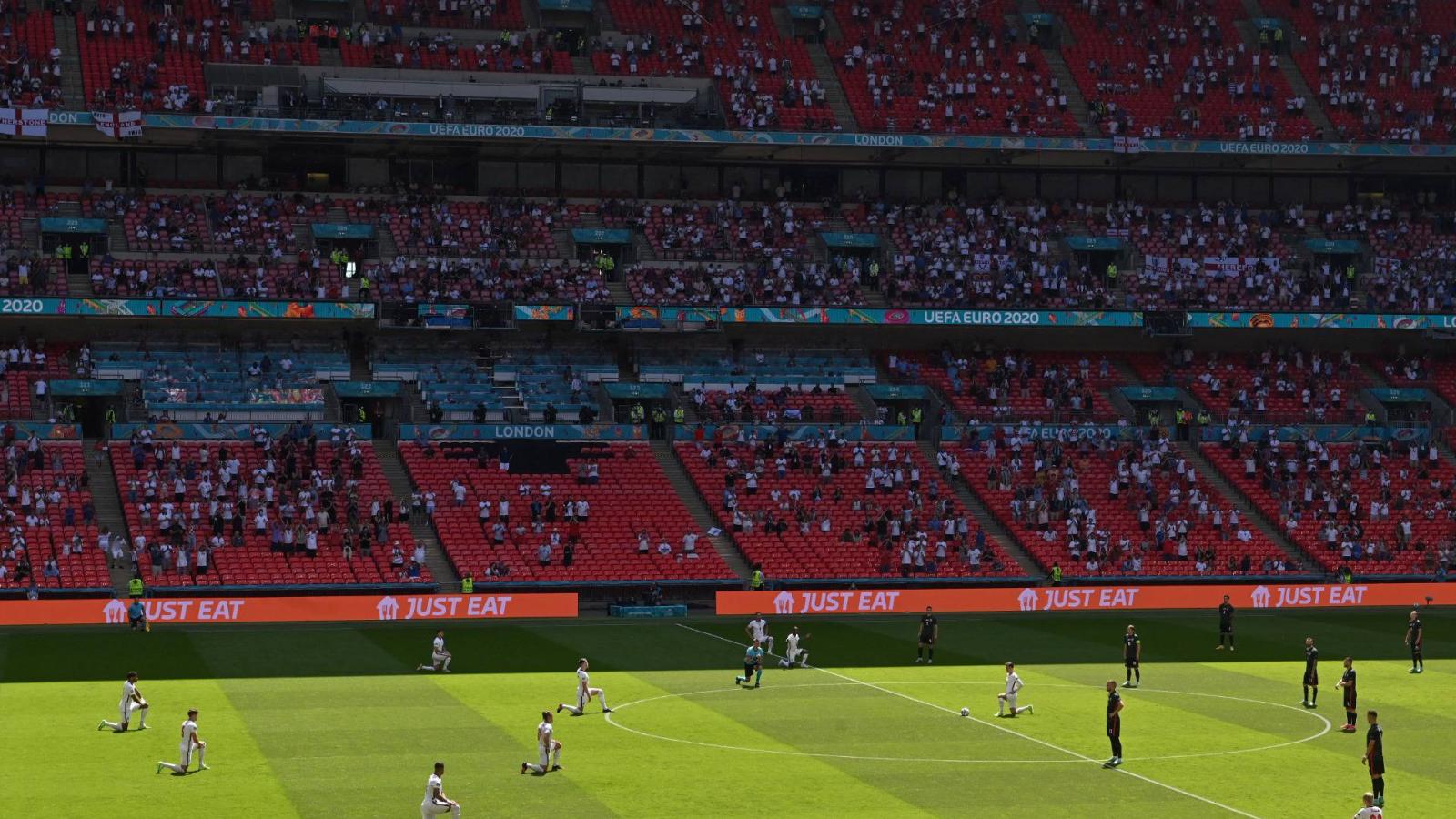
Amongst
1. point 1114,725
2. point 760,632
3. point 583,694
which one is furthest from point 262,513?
point 1114,725

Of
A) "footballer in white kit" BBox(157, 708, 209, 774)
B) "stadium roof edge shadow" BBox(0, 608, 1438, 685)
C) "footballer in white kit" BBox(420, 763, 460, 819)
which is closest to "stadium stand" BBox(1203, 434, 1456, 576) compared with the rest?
"stadium roof edge shadow" BBox(0, 608, 1438, 685)

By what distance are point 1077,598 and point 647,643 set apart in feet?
53.5

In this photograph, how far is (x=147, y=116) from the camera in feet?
240

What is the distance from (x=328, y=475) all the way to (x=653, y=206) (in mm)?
21465

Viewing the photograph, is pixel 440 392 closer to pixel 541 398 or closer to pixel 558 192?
pixel 541 398

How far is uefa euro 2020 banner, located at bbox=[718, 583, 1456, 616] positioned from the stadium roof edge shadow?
22.1 inches

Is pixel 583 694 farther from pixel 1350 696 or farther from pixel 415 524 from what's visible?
pixel 415 524

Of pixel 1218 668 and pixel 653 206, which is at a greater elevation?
pixel 653 206

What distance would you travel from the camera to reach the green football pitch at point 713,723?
32125 millimetres

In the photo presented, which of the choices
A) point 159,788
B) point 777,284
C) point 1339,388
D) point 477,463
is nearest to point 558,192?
point 777,284

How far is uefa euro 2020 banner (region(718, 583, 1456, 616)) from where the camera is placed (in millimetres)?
60906

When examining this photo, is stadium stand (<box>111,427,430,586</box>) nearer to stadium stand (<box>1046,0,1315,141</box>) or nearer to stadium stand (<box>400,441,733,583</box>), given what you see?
stadium stand (<box>400,441,733,583</box>)

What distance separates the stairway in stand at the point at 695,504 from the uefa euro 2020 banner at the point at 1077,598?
13.1 ft

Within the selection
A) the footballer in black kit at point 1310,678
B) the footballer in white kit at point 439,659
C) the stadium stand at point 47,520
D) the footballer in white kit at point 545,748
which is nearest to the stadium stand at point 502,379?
the stadium stand at point 47,520
